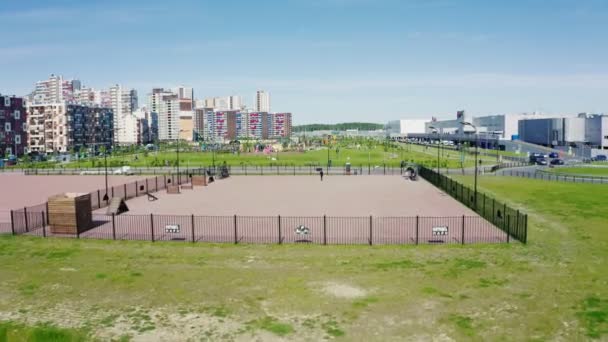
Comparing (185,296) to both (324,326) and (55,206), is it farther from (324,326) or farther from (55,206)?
(55,206)

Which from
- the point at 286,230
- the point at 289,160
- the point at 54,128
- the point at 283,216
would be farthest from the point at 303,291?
the point at 54,128

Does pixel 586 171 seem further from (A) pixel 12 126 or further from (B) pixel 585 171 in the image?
(A) pixel 12 126

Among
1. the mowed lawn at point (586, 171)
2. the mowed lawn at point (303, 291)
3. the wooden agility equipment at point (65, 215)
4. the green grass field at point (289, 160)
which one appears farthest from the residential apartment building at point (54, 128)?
the mowed lawn at point (303, 291)

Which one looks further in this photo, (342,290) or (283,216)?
(283,216)

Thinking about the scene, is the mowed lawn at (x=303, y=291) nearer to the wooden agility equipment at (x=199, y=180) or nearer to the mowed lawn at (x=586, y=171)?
the wooden agility equipment at (x=199, y=180)

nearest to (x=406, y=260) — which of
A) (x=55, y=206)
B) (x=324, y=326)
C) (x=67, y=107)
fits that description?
(x=324, y=326)

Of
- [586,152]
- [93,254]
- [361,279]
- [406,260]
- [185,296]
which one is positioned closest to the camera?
[185,296]
